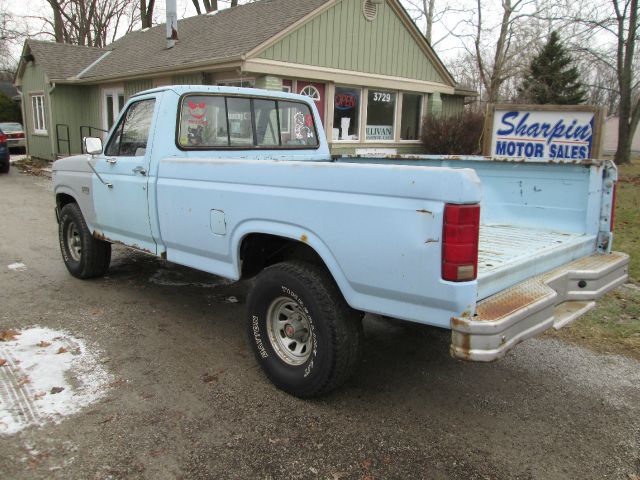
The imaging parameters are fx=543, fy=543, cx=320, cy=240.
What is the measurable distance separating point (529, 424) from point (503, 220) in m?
1.65

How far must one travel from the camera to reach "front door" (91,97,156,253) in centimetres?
460

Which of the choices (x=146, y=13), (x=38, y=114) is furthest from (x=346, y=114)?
(x=146, y=13)

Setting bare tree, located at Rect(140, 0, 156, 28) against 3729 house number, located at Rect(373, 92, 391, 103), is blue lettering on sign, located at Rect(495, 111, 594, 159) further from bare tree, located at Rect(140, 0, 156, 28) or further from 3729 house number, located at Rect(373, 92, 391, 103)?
bare tree, located at Rect(140, 0, 156, 28)

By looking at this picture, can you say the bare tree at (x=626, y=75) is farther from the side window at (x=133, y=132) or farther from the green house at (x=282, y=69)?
the side window at (x=133, y=132)

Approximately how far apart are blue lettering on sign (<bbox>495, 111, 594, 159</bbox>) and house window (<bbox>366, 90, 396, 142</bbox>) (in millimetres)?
9729

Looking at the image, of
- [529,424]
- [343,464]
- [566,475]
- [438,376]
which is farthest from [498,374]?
[343,464]

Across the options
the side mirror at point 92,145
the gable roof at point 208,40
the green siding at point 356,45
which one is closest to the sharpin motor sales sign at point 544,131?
the side mirror at point 92,145

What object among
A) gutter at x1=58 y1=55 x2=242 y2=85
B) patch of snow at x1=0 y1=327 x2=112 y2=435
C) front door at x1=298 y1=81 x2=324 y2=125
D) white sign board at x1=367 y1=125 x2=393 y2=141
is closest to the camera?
patch of snow at x1=0 y1=327 x2=112 y2=435

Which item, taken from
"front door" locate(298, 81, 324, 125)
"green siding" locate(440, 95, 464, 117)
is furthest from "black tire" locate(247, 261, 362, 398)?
"green siding" locate(440, 95, 464, 117)

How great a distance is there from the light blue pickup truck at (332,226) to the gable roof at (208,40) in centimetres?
867

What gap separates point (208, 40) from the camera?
1593 centimetres

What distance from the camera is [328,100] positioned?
51.9 feet

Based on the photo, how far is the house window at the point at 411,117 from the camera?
18781 millimetres

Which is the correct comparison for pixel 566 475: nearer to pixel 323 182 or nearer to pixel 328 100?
pixel 323 182
